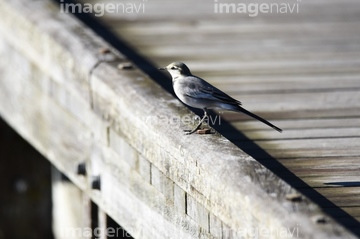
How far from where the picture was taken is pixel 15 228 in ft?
31.5

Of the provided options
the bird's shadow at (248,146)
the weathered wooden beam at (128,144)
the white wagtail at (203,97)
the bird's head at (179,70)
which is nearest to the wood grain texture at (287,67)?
the bird's shadow at (248,146)

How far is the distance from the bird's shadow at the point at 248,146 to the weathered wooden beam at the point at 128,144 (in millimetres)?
387

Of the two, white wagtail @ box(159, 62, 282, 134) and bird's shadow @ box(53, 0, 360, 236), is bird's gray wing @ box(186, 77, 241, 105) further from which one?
bird's shadow @ box(53, 0, 360, 236)

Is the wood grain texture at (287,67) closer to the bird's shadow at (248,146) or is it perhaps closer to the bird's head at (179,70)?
the bird's shadow at (248,146)

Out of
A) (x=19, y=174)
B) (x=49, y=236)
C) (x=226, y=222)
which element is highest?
(x=226, y=222)

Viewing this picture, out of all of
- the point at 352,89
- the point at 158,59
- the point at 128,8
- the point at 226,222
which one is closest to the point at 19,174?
the point at 128,8

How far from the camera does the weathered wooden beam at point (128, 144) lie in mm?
3891

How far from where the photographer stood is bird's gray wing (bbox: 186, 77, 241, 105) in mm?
5094

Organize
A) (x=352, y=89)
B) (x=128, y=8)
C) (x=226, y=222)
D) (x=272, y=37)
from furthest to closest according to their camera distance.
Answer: (x=128, y=8)
(x=272, y=37)
(x=352, y=89)
(x=226, y=222)

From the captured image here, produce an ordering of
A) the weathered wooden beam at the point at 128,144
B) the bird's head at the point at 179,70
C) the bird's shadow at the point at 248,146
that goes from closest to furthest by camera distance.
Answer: the weathered wooden beam at the point at 128,144
the bird's shadow at the point at 248,146
the bird's head at the point at 179,70

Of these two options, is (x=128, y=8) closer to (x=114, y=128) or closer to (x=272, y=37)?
(x=272, y=37)

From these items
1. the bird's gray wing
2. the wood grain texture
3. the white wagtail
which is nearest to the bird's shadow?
the wood grain texture

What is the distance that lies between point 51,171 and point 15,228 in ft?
2.32

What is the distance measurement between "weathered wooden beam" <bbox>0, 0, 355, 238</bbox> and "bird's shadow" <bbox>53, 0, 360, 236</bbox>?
1.27 feet
